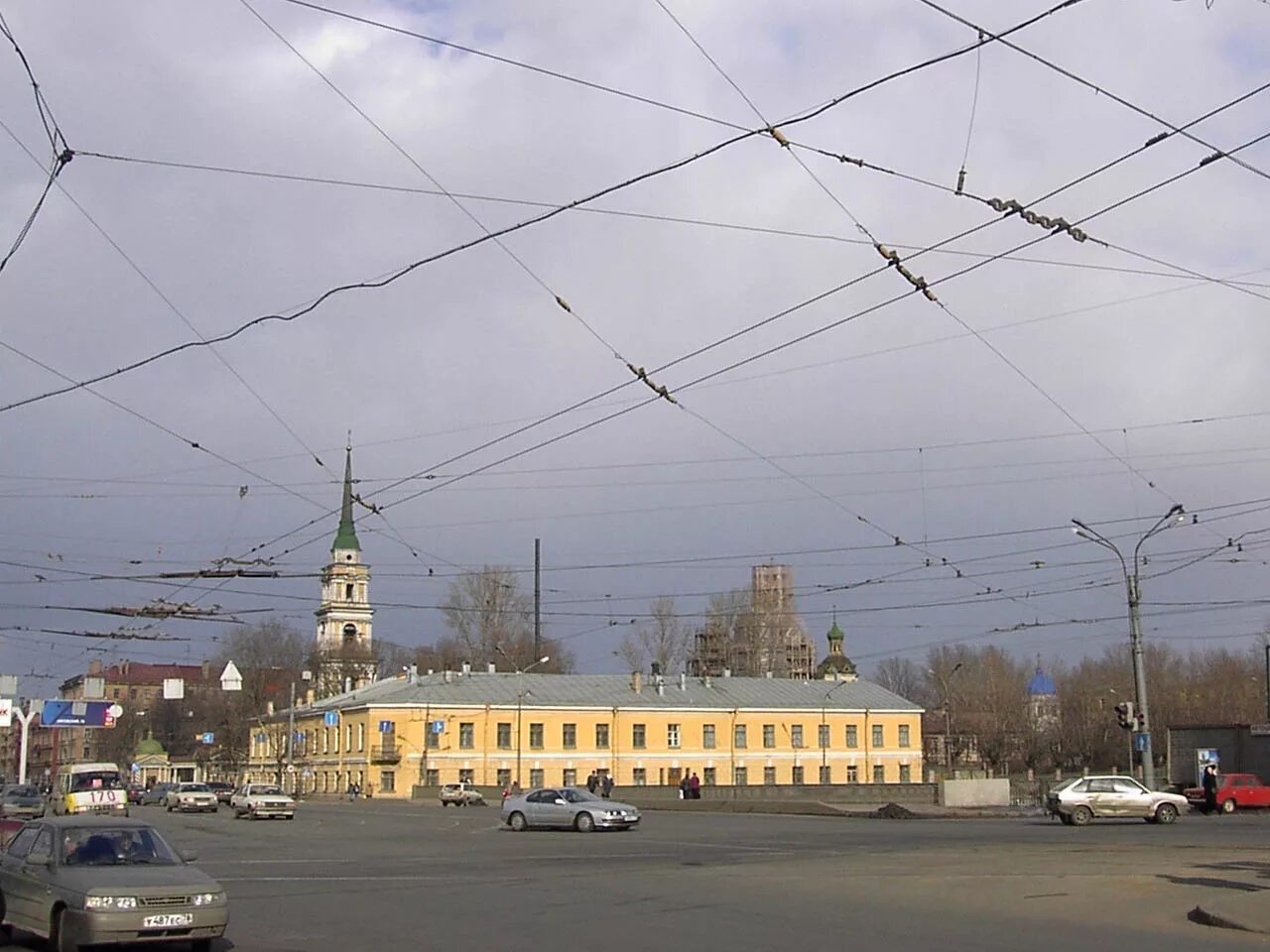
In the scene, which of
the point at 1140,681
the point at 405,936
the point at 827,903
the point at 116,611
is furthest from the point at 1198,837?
the point at 116,611

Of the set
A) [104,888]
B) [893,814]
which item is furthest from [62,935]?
[893,814]

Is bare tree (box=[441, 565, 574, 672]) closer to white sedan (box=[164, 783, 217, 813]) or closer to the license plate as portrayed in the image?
white sedan (box=[164, 783, 217, 813])

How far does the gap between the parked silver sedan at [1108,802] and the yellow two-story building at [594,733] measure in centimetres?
5000

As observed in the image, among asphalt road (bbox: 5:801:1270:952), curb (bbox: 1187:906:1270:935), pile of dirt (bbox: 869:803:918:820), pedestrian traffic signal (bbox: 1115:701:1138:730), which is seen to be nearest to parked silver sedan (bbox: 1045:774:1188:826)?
pedestrian traffic signal (bbox: 1115:701:1138:730)

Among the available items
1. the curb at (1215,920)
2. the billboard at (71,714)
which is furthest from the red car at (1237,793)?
the billboard at (71,714)

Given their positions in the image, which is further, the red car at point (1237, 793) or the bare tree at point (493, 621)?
the bare tree at point (493, 621)

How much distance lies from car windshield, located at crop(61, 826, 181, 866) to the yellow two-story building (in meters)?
72.6

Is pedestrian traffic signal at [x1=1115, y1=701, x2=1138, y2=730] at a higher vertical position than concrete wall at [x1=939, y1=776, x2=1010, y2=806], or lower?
higher

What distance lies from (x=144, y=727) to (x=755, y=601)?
200 ft

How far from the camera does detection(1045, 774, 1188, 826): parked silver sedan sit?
39.1m

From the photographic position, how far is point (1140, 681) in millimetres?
41969

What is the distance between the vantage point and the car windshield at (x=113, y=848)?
13.9 meters

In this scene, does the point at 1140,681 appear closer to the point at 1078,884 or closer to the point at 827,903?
the point at 1078,884

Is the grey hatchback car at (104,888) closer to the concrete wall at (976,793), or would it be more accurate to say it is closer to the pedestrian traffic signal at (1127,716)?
the pedestrian traffic signal at (1127,716)
